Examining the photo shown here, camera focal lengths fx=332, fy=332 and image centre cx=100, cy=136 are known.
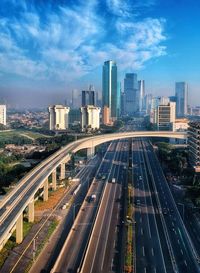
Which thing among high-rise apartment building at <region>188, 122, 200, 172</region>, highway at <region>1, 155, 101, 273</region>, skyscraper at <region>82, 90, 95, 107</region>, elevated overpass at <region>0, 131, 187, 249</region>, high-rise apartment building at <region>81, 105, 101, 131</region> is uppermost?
skyscraper at <region>82, 90, 95, 107</region>

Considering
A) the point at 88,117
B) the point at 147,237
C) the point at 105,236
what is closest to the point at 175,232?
the point at 147,237

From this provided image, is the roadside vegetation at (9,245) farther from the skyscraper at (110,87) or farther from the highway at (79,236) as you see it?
the skyscraper at (110,87)

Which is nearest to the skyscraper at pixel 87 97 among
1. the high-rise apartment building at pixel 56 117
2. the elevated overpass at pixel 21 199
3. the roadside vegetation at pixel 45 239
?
the high-rise apartment building at pixel 56 117

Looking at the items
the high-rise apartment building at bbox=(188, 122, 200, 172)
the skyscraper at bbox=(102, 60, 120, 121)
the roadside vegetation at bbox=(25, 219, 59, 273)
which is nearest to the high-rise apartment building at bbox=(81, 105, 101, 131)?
the high-rise apartment building at bbox=(188, 122, 200, 172)

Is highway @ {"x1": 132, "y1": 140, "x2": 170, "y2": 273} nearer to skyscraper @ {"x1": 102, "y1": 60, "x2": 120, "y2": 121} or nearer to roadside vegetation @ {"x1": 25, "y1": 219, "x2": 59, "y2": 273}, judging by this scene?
roadside vegetation @ {"x1": 25, "y1": 219, "x2": 59, "y2": 273}

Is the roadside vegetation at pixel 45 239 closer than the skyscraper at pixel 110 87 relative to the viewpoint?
Yes

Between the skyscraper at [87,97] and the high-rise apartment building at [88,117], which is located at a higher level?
the skyscraper at [87,97]
